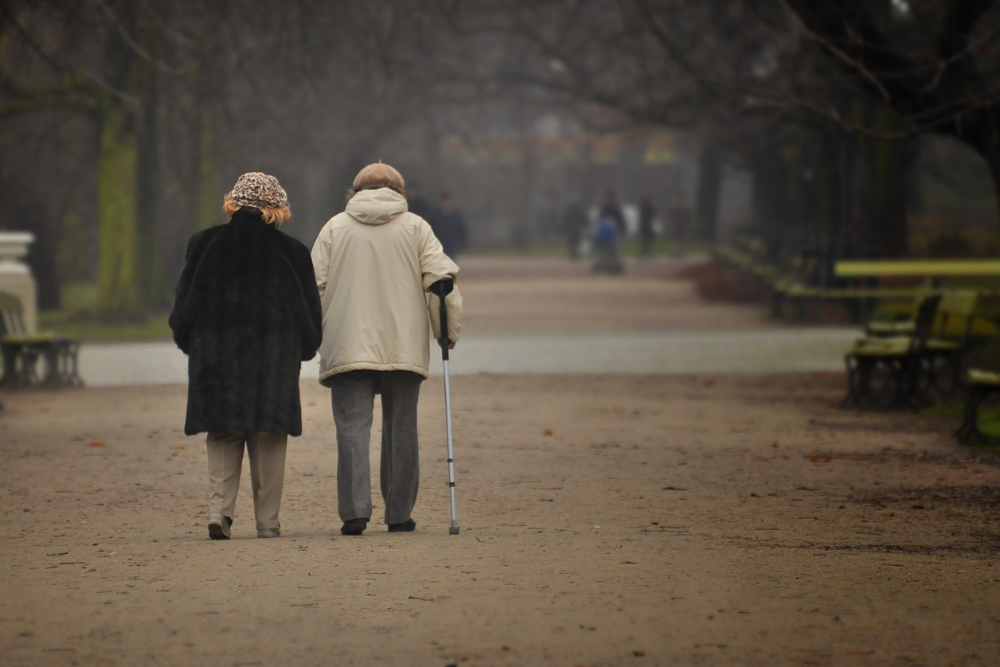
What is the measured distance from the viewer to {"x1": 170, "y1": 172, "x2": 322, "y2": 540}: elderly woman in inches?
297

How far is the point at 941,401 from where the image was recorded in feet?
46.5

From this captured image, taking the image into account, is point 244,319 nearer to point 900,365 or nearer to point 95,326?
point 900,365

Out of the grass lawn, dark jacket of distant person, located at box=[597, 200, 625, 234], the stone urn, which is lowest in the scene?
the grass lawn

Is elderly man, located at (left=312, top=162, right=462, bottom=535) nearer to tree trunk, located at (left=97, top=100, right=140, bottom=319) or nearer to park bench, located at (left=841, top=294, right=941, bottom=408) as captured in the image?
park bench, located at (left=841, top=294, right=941, bottom=408)

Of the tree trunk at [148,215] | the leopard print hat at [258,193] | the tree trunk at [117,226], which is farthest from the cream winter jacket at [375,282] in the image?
the tree trunk at [148,215]

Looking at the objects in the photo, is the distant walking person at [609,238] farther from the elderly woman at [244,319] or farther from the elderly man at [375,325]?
the elderly woman at [244,319]

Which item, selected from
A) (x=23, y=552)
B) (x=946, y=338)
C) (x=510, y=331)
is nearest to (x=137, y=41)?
(x=510, y=331)

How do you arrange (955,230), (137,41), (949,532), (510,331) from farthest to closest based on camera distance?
(955,230)
(510,331)
(137,41)
(949,532)

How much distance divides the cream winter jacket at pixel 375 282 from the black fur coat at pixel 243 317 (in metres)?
0.15

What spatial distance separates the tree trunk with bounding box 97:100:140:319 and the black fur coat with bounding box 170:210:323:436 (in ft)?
55.1

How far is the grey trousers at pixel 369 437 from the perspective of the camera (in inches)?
303

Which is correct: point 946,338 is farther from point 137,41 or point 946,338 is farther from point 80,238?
point 80,238

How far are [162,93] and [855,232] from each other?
10293 mm

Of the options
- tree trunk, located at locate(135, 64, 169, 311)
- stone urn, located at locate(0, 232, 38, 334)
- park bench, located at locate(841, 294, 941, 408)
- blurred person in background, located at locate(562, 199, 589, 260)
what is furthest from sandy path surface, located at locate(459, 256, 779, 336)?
park bench, located at locate(841, 294, 941, 408)
